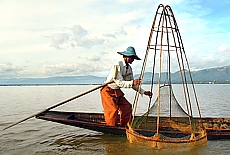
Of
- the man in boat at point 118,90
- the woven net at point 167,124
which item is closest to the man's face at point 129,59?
the man in boat at point 118,90

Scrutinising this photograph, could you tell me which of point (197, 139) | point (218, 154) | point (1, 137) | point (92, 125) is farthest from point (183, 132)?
point (1, 137)

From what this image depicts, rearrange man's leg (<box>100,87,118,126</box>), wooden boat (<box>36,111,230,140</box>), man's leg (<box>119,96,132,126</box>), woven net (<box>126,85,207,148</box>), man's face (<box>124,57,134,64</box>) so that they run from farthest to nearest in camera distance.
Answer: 1. man's leg (<box>119,96,132,126</box>)
2. man's leg (<box>100,87,118,126</box>)
3. wooden boat (<box>36,111,230,140</box>)
4. man's face (<box>124,57,134,64</box>)
5. woven net (<box>126,85,207,148</box>)

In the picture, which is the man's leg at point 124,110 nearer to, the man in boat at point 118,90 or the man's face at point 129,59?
the man in boat at point 118,90

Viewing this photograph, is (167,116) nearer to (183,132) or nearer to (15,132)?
(183,132)

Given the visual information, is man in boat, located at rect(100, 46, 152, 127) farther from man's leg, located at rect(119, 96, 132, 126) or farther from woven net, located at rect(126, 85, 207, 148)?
woven net, located at rect(126, 85, 207, 148)

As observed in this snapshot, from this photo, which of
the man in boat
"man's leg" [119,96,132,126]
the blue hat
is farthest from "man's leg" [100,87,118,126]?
Result: the blue hat

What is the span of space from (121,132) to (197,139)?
192cm

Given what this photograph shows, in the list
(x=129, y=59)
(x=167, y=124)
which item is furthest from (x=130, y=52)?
(x=167, y=124)

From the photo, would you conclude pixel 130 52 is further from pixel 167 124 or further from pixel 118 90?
pixel 167 124

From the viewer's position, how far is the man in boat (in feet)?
Answer: 17.2

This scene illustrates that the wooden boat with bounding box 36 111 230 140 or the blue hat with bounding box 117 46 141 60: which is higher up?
the blue hat with bounding box 117 46 141 60

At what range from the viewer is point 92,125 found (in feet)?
19.0

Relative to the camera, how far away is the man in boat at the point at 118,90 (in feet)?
17.2

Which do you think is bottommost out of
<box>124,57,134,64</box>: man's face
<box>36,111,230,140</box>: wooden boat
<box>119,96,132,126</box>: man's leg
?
<box>36,111,230,140</box>: wooden boat
